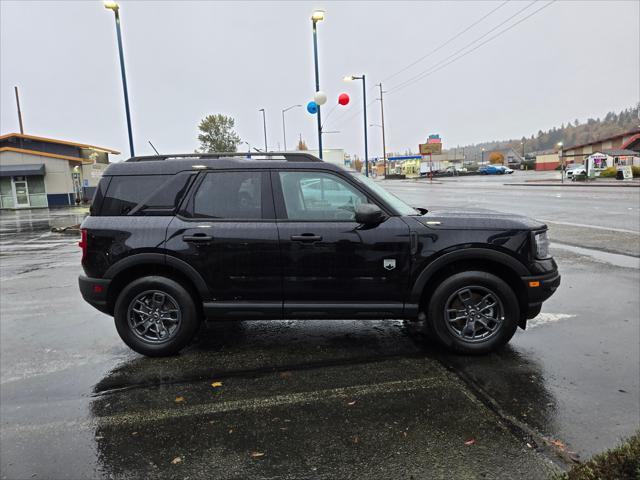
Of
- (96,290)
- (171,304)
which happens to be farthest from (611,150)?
(96,290)

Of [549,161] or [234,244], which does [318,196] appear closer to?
[234,244]

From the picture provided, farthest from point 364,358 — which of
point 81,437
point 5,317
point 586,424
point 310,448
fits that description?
point 5,317

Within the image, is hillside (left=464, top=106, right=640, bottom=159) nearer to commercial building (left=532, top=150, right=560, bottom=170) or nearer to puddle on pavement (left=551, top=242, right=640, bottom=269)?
commercial building (left=532, top=150, right=560, bottom=170)

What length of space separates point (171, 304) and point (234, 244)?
0.93m

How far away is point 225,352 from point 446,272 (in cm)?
237

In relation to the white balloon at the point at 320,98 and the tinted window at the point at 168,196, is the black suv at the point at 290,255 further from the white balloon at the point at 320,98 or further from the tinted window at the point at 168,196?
the white balloon at the point at 320,98

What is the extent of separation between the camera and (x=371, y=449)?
2.92m

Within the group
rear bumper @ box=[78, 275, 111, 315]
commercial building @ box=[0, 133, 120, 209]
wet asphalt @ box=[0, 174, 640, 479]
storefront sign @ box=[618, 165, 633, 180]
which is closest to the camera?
wet asphalt @ box=[0, 174, 640, 479]

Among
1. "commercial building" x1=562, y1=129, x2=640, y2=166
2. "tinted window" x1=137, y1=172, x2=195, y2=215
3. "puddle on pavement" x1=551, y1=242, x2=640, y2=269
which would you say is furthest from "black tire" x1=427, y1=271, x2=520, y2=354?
"commercial building" x1=562, y1=129, x2=640, y2=166

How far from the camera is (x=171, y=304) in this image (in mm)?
4547

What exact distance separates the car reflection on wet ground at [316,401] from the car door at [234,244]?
1.95ft

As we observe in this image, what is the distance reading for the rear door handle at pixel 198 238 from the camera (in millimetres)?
4340

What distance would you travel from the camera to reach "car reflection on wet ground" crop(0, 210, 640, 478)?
285cm

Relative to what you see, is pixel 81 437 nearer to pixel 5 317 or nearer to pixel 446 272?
pixel 446 272
